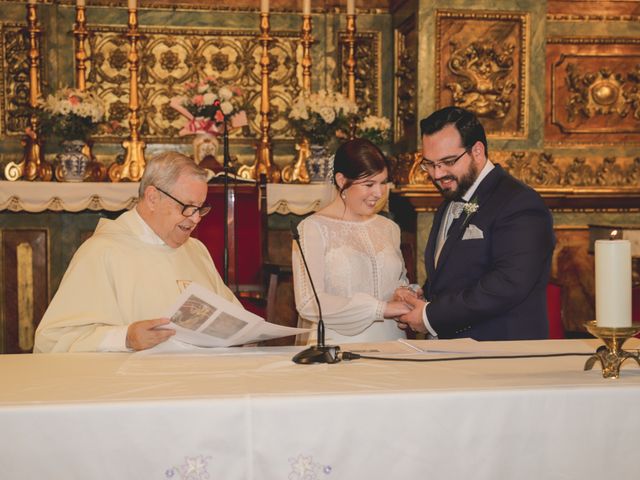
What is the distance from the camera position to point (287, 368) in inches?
103

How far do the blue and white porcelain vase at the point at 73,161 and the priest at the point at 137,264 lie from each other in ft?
11.7

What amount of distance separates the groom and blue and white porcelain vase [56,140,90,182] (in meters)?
4.20

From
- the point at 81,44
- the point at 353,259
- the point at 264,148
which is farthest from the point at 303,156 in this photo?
the point at 353,259

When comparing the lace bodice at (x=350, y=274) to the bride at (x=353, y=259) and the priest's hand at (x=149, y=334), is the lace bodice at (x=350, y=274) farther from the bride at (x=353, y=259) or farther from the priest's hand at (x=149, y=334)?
the priest's hand at (x=149, y=334)

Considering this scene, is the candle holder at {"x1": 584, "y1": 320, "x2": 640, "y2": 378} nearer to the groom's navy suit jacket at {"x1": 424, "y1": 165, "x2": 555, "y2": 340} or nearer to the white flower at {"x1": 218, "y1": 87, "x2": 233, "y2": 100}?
the groom's navy suit jacket at {"x1": 424, "y1": 165, "x2": 555, "y2": 340}

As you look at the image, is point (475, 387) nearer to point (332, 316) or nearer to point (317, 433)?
point (317, 433)

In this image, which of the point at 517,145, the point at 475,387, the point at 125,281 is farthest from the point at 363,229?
the point at 517,145

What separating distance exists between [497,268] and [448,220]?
472 mm

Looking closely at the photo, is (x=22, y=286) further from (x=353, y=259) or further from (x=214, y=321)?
(x=214, y=321)

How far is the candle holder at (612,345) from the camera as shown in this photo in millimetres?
2367

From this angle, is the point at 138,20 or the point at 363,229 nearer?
the point at 363,229

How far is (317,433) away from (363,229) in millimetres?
2172

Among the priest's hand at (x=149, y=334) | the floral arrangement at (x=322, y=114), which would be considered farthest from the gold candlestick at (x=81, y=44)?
the priest's hand at (x=149, y=334)

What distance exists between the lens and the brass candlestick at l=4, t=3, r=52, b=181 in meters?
7.25
